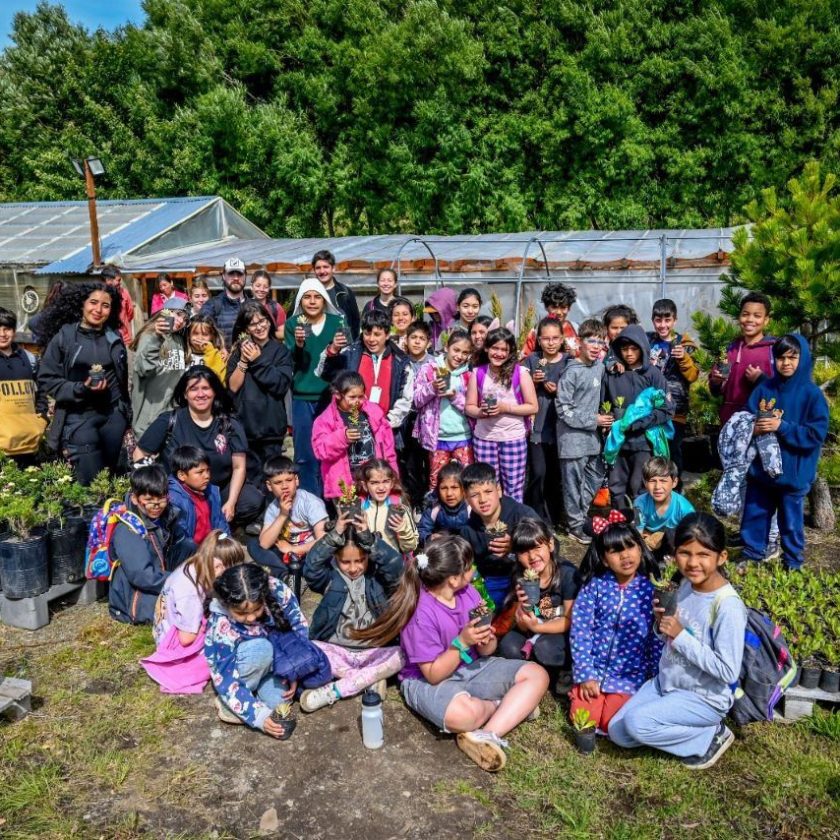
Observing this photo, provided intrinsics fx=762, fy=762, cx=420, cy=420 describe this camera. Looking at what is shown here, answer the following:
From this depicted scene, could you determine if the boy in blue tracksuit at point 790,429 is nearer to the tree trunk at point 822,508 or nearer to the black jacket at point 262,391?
the tree trunk at point 822,508

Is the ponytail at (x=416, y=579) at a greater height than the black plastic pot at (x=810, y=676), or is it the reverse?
the ponytail at (x=416, y=579)

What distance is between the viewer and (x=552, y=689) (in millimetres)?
4285

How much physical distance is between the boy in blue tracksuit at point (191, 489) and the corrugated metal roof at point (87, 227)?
10.4 meters

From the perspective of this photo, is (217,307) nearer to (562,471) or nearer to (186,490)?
(186,490)

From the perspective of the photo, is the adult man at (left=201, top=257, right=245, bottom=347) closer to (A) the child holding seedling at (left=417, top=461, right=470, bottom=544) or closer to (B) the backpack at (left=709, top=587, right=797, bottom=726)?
(A) the child holding seedling at (left=417, top=461, right=470, bottom=544)

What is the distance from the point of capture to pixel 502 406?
19.3 ft

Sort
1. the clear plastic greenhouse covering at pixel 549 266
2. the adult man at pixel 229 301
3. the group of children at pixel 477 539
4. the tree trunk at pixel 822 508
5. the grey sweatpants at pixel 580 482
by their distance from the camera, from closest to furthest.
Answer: the group of children at pixel 477 539 < the grey sweatpants at pixel 580 482 < the tree trunk at pixel 822 508 < the adult man at pixel 229 301 < the clear plastic greenhouse covering at pixel 549 266

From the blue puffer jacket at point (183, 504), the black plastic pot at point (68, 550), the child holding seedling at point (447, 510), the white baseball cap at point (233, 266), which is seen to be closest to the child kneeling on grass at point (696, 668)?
the child holding seedling at point (447, 510)

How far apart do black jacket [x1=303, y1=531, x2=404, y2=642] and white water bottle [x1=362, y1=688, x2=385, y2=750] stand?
74 centimetres

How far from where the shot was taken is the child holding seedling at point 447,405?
6062 mm

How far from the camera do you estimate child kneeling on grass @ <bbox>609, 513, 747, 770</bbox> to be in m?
3.52

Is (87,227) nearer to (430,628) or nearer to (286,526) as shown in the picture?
(286,526)

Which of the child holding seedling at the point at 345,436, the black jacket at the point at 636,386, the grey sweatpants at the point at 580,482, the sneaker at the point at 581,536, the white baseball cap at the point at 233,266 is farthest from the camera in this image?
the white baseball cap at the point at 233,266

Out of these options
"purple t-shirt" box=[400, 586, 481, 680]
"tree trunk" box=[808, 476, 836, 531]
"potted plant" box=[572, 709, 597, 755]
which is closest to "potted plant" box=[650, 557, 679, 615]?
"potted plant" box=[572, 709, 597, 755]
